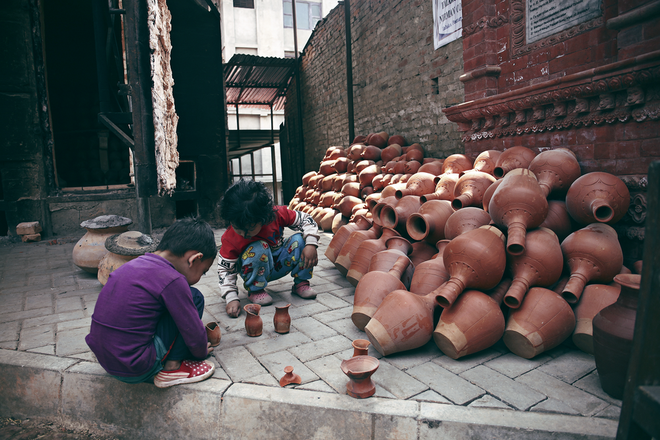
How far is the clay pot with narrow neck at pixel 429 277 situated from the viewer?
257cm

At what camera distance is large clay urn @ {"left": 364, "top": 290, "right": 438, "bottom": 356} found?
87.0 inches

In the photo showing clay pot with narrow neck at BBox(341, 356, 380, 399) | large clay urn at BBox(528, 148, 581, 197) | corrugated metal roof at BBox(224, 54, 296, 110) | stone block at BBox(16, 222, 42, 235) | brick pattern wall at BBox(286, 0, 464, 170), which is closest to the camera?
clay pot with narrow neck at BBox(341, 356, 380, 399)

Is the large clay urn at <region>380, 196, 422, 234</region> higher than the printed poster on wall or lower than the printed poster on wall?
lower

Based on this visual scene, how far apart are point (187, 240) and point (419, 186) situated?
286cm

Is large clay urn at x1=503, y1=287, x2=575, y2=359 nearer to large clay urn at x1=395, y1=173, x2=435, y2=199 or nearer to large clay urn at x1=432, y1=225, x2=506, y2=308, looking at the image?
large clay urn at x1=432, y1=225, x2=506, y2=308

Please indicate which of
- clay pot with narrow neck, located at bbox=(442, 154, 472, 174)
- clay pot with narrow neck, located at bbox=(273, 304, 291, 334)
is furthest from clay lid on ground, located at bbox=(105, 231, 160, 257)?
clay pot with narrow neck, located at bbox=(442, 154, 472, 174)

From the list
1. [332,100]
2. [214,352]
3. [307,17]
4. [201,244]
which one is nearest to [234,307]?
[214,352]

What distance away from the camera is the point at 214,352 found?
238 cm

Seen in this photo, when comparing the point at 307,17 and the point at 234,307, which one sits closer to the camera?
the point at 234,307

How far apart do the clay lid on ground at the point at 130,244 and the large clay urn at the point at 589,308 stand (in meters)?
3.36

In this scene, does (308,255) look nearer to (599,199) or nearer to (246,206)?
(246,206)

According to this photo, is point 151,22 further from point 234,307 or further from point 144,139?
point 234,307

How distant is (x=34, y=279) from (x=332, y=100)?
832 centimetres

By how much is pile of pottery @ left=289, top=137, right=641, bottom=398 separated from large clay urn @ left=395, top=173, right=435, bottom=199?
741 mm
